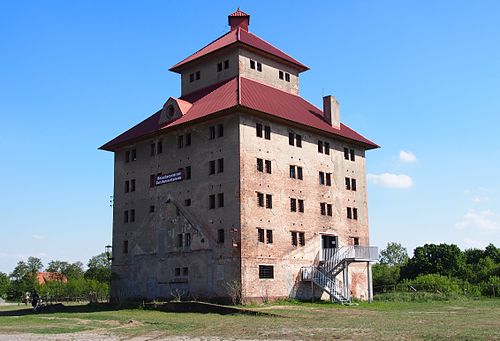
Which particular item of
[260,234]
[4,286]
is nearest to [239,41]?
[260,234]

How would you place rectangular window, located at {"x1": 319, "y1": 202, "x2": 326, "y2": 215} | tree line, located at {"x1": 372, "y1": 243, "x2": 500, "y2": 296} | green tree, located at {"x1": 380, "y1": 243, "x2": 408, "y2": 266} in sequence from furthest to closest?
green tree, located at {"x1": 380, "y1": 243, "x2": 408, "y2": 266}, tree line, located at {"x1": 372, "y1": 243, "x2": 500, "y2": 296}, rectangular window, located at {"x1": 319, "y1": 202, "x2": 326, "y2": 215}

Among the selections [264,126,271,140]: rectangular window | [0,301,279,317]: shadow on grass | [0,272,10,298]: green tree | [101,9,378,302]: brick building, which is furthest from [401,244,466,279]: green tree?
[0,272,10,298]: green tree

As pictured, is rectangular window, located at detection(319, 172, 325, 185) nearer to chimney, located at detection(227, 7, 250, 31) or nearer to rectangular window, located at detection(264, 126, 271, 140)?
rectangular window, located at detection(264, 126, 271, 140)

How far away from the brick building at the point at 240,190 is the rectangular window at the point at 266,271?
0.07 metres

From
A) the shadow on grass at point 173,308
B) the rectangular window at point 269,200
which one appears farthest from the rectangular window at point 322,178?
the shadow on grass at point 173,308

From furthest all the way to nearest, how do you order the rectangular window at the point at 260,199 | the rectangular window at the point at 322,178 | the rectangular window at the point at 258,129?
1. the rectangular window at the point at 322,178
2. the rectangular window at the point at 258,129
3. the rectangular window at the point at 260,199

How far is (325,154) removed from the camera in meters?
47.1

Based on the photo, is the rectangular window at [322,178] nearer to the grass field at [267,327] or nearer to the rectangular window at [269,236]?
the rectangular window at [269,236]

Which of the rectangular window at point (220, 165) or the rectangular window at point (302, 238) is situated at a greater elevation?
the rectangular window at point (220, 165)

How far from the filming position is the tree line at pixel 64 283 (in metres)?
51.3

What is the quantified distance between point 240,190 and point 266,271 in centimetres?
601

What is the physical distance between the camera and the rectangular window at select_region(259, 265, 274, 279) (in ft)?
132

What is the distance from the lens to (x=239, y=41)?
46.0 m

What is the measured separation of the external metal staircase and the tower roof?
16856 millimetres
